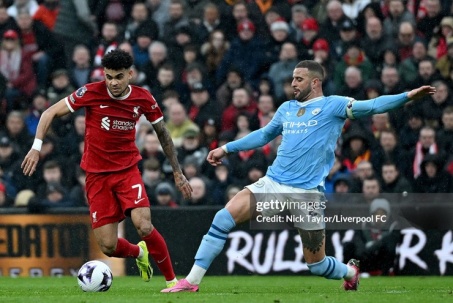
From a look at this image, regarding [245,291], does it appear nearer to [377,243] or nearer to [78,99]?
[78,99]

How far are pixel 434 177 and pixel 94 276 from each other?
655 cm

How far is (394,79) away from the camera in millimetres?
17891

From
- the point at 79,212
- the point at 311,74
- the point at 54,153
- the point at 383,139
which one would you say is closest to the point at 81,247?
the point at 79,212

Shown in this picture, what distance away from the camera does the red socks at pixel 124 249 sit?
12.2 m

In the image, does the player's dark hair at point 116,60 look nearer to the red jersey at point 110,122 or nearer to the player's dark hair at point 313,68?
the red jersey at point 110,122

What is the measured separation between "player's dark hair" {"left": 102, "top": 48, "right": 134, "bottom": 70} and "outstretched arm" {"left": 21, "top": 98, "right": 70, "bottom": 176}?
0.61 m

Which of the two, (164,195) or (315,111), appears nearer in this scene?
(315,111)

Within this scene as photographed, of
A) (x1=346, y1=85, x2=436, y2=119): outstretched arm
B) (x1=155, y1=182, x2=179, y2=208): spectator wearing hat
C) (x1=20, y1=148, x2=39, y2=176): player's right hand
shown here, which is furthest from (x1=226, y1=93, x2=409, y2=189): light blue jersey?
(x1=155, y1=182, x2=179, y2=208): spectator wearing hat

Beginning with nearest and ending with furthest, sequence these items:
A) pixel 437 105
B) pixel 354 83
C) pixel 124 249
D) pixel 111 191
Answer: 1. pixel 111 191
2. pixel 124 249
3. pixel 437 105
4. pixel 354 83

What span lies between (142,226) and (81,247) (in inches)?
201

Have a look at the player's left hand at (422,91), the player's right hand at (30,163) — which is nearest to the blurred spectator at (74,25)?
the player's right hand at (30,163)

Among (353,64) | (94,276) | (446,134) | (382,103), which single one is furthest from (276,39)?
(94,276)

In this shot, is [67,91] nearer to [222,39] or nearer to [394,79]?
[222,39]

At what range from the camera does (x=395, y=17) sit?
61.5ft
